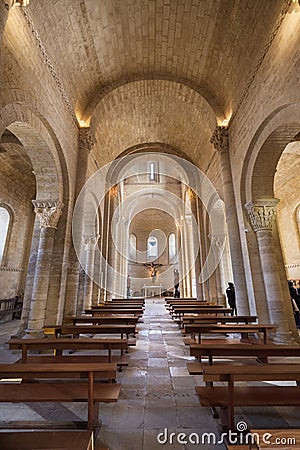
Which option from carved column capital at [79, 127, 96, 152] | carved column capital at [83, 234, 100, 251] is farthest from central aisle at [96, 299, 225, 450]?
carved column capital at [79, 127, 96, 152]

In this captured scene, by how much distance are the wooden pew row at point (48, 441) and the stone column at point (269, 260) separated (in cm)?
579

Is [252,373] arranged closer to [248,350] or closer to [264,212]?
[248,350]

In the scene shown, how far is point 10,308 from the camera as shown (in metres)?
11.5

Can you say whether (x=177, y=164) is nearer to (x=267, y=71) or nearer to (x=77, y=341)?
(x=267, y=71)

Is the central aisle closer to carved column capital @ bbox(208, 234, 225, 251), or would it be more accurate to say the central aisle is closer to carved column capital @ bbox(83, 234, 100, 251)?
carved column capital @ bbox(83, 234, 100, 251)

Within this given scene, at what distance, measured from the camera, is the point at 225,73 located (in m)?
8.38

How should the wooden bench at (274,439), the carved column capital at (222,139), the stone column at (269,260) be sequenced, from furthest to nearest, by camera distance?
the carved column capital at (222,139) < the stone column at (269,260) < the wooden bench at (274,439)

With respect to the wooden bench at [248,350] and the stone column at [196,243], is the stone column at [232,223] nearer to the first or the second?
the wooden bench at [248,350]

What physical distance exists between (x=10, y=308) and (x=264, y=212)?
12.1 metres

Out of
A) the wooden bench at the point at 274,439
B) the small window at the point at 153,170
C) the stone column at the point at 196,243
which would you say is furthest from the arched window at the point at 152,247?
the wooden bench at the point at 274,439

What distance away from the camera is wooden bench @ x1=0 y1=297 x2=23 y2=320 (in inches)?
424

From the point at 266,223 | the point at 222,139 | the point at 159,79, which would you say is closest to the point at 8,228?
the point at 159,79

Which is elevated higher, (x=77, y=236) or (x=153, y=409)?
(x=77, y=236)

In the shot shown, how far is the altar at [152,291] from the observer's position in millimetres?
25567
